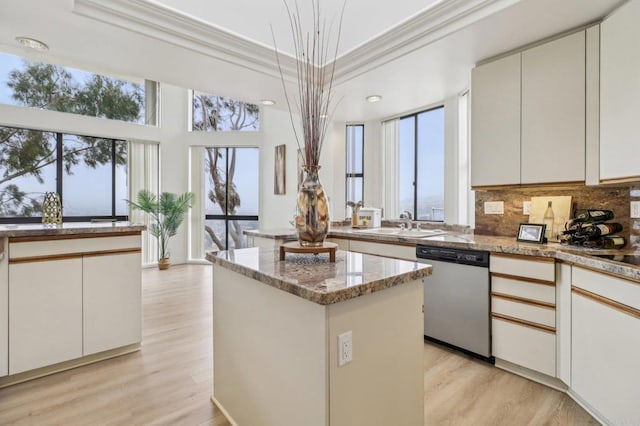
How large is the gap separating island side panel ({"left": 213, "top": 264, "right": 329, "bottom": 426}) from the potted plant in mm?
4568

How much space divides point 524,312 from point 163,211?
571cm

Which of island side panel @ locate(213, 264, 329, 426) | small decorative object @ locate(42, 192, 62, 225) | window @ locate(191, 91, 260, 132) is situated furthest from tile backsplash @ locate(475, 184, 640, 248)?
window @ locate(191, 91, 260, 132)

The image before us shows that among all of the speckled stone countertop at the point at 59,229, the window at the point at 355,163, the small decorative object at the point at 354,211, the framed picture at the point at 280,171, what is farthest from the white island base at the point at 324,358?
the framed picture at the point at 280,171

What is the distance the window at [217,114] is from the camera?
256 inches

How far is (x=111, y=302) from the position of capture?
259cm

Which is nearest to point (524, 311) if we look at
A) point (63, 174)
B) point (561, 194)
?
point (561, 194)

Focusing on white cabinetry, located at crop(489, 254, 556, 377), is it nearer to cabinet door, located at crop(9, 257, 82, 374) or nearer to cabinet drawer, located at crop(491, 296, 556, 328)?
cabinet drawer, located at crop(491, 296, 556, 328)

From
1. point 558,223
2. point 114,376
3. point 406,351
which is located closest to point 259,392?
point 406,351

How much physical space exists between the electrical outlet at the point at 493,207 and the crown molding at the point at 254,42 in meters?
1.54

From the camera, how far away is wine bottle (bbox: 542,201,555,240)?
100 inches

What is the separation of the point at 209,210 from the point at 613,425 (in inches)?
252

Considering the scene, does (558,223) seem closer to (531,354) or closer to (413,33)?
(531,354)

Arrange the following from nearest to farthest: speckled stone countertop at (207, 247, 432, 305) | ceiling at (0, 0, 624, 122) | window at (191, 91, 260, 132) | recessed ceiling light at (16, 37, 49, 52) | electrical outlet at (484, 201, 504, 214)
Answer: speckled stone countertop at (207, 247, 432, 305), ceiling at (0, 0, 624, 122), recessed ceiling light at (16, 37, 49, 52), electrical outlet at (484, 201, 504, 214), window at (191, 91, 260, 132)

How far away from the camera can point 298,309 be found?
1274 mm
